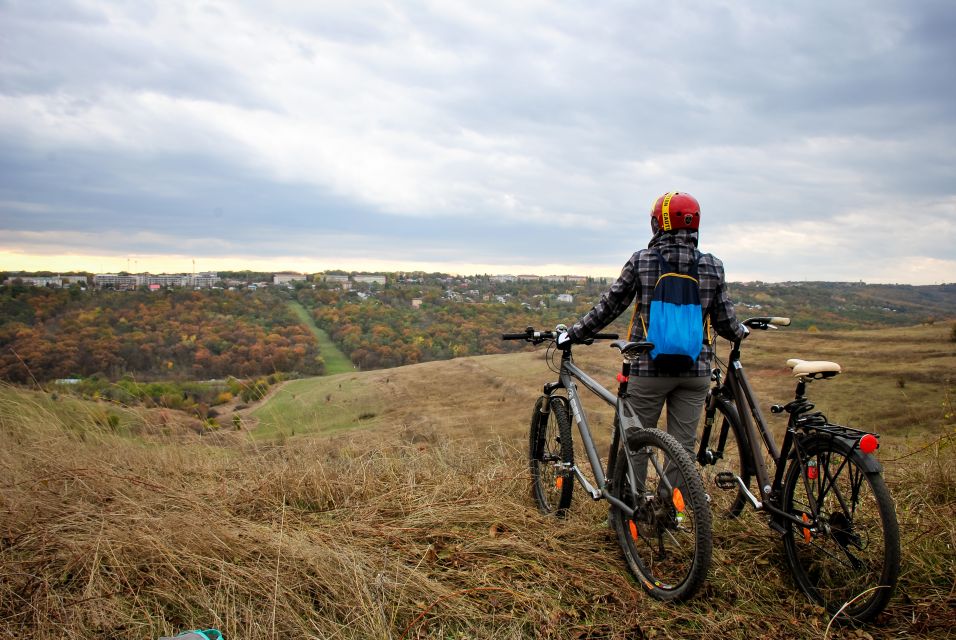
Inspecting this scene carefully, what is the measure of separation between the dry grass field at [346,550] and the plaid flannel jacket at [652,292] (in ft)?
4.07

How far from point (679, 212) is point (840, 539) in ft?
6.43

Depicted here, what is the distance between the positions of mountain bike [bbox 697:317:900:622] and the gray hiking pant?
345mm

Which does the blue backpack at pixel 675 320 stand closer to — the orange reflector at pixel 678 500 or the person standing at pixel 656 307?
the person standing at pixel 656 307

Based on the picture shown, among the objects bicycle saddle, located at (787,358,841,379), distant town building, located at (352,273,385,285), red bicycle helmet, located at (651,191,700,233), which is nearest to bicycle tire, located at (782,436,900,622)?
bicycle saddle, located at (787,358,841,379)

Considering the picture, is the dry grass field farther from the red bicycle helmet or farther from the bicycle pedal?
the red bicycle helmet

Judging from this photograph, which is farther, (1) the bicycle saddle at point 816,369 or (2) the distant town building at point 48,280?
(2) the distant town building at point 48,280

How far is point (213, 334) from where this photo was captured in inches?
1180

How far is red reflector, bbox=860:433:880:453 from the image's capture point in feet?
8.21

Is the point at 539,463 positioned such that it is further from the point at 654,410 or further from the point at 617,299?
the point at 617,299

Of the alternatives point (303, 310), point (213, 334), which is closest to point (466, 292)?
point (303, 310)

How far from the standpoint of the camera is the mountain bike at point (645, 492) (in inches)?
107

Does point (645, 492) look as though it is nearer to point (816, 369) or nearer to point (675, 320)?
point (675, 320)

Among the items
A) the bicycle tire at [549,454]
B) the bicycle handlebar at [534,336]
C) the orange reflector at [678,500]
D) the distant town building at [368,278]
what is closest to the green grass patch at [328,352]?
the distant town building at [368,278]

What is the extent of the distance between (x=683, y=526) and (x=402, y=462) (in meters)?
2.57
